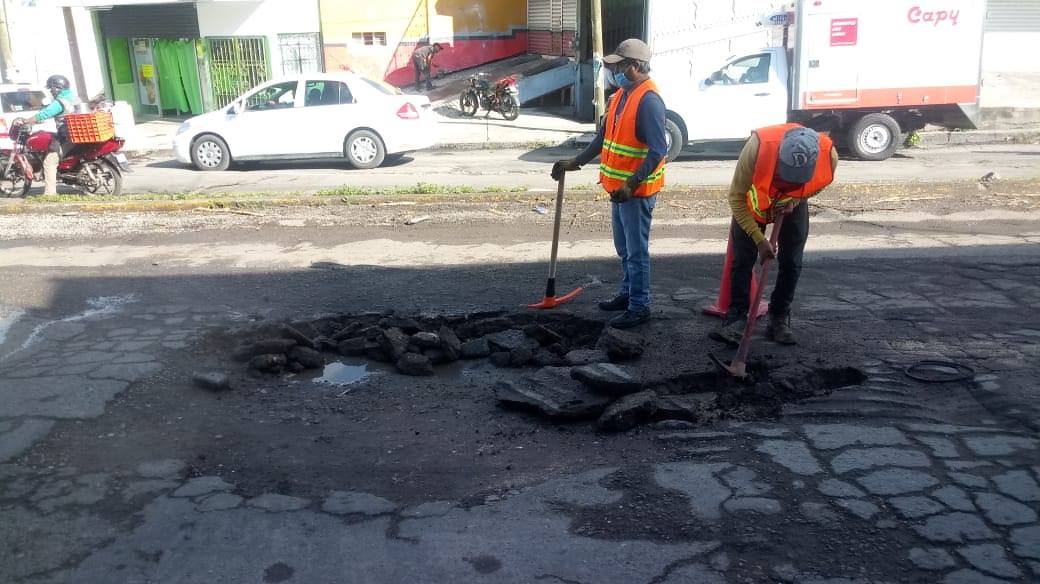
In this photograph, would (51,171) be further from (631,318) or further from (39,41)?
(39,41)

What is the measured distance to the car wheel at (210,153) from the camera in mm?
15570

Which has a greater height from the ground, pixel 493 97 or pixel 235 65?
pixel 235 65

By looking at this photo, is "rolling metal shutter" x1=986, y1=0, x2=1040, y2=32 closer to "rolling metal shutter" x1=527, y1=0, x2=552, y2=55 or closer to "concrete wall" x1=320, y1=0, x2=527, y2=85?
"rolling metal shutter" x1=527, y1=0, x2=552, y2=55

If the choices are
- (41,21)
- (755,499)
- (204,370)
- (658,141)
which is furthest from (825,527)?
(41,21)

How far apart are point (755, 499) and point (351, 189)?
29.1ft

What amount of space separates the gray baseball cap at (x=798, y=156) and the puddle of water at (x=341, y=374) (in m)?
2.87

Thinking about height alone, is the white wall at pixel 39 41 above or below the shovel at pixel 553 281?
above

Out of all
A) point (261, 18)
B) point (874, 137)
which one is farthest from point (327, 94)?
point (874, 137)

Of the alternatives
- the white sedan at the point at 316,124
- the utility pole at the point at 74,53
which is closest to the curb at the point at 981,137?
the white sedan at the point at 316,124

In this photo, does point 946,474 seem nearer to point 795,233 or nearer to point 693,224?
point 795,233

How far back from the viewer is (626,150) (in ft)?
19.9

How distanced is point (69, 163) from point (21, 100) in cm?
375

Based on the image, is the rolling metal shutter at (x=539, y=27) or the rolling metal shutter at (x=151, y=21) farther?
the rolling metal shutter at (x=539, y=27)

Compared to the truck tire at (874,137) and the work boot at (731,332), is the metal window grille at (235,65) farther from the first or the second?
the work boot at (731,332)
